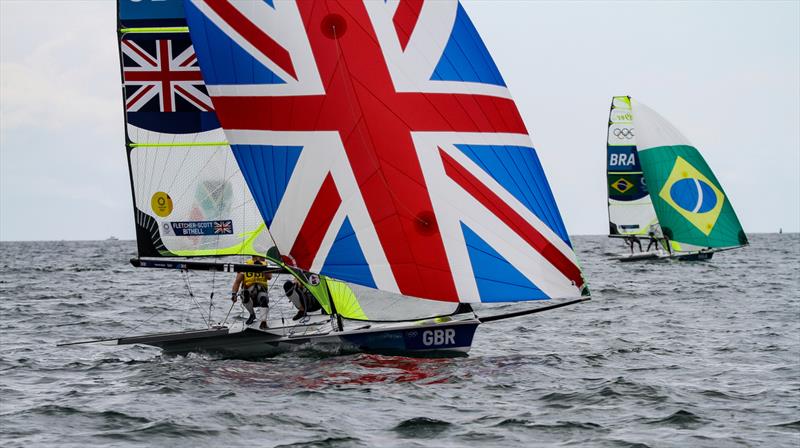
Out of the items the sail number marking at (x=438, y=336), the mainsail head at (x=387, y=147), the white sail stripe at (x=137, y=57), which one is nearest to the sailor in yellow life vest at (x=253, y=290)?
the mainsail head at (x=387, y=147)

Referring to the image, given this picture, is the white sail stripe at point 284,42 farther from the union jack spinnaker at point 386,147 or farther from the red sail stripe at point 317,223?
the red sail stripe at point 317,223

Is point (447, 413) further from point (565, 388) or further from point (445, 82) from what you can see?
point (445, 82)

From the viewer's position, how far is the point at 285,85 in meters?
15.1

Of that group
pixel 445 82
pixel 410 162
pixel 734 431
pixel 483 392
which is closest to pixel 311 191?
pixel 410 162

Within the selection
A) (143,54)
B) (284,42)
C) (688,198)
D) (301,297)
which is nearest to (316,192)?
(284,42)

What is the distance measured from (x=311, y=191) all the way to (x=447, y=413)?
4.67 m

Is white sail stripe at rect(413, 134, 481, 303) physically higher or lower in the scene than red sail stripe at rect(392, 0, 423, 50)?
lower

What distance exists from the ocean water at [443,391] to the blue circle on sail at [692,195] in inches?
926

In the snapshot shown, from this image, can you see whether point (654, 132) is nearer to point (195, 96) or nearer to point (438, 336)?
point (195, 96)

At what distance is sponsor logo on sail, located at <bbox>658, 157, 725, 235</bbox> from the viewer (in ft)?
152

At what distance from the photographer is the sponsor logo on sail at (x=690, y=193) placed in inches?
1822

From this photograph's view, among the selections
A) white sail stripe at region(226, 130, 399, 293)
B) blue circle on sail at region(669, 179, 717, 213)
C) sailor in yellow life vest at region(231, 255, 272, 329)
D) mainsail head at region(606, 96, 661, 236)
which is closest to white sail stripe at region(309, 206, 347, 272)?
white sail stripe at region(226, 130, 399, 293)

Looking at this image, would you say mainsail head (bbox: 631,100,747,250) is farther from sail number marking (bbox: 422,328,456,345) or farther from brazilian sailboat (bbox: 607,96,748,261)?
sail number marking (bbox: 422,328,456,345)

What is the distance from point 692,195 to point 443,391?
35745 mm
